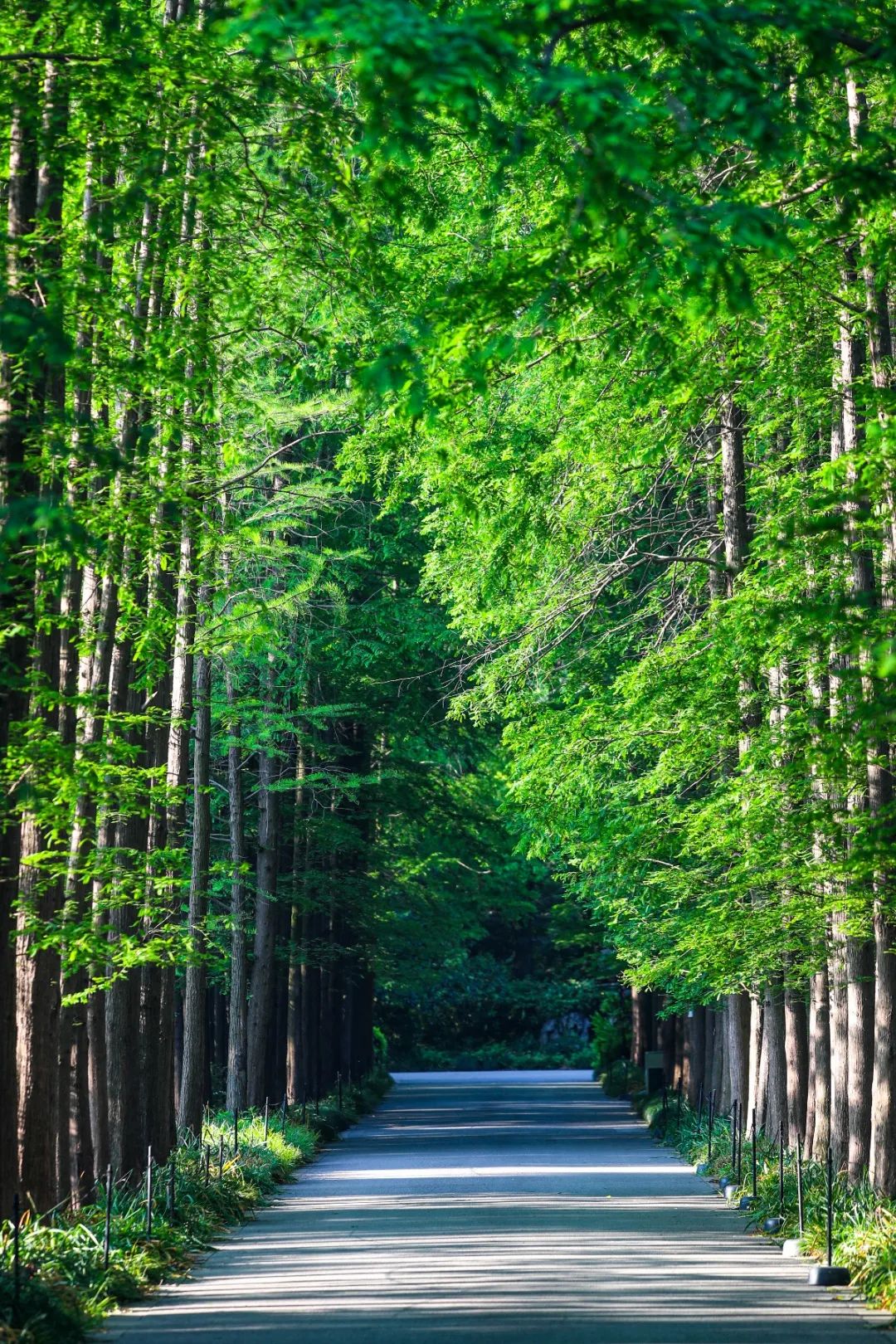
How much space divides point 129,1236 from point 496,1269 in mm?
2857

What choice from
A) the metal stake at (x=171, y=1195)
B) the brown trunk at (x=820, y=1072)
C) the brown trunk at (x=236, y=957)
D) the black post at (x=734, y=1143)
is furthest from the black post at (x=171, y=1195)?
the brown trunk at (x=236, y=957)

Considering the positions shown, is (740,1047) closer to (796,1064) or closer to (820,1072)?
(796,1064)

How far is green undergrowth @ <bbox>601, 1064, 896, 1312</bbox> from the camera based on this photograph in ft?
40.8

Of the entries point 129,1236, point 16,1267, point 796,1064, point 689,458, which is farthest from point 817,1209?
point 689,458

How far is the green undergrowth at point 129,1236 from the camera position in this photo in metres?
10.0

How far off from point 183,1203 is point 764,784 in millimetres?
6680

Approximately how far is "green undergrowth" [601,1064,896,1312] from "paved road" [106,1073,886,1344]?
33 centimetres

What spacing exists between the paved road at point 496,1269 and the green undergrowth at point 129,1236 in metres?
0.28

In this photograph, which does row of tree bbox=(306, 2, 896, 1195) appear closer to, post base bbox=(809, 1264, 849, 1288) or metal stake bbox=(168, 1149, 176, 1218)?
post base bbox=(809, 1264, 849, 1288)

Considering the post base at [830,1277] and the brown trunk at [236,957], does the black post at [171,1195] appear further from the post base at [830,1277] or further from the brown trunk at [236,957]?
the brown trunk at [236,957]

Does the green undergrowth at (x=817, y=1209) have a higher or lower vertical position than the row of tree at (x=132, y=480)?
lower

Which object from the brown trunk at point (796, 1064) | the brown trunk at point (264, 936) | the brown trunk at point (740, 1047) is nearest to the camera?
the brown trunk at point (796, 1064)

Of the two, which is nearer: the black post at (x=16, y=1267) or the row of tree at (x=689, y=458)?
the row of tree at (x=689, y=458)

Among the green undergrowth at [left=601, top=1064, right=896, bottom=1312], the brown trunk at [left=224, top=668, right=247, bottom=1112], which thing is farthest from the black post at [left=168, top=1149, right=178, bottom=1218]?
the brown trunk at [left=224, top=668, right=247, bottom=1112]
